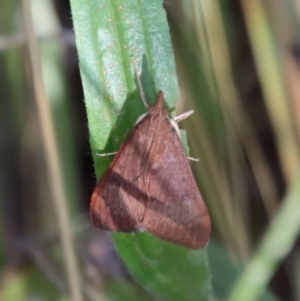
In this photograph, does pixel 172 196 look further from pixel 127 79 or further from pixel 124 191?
pixel 127 79

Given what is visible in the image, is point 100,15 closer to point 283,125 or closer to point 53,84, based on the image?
point 53,84

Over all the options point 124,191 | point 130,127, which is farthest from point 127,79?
point 124,191

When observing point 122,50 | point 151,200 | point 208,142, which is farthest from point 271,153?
point 122,50

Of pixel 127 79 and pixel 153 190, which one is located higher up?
pixel 127 79

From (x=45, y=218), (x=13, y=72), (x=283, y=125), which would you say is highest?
(x=13, y=72)
